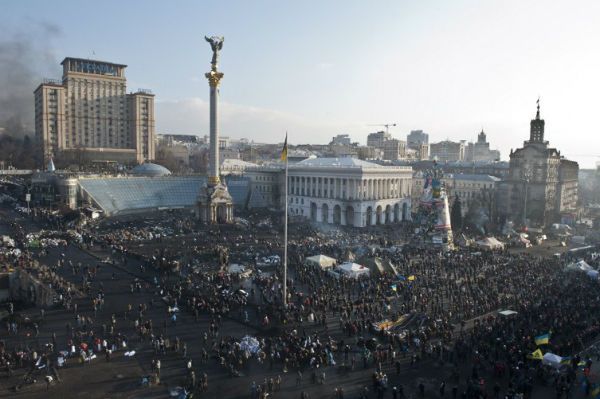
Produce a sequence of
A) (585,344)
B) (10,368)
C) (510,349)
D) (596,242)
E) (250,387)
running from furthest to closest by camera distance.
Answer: (596,242)
(585,344)
(510,349)
(10,368)
(250,387)

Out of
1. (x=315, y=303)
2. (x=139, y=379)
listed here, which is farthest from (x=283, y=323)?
(x=139, y=379)

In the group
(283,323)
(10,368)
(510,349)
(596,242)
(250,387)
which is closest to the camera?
(250,387)

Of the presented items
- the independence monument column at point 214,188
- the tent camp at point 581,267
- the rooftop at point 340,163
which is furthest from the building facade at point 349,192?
the tent camp at point 581,267

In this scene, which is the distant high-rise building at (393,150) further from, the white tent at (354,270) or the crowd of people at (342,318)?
the white tent at (354,270)

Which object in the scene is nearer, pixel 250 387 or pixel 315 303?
pixel 250 387

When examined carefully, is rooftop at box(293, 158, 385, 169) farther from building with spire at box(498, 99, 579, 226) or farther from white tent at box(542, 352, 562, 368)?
white tent at box(542, 352, 562, 368)

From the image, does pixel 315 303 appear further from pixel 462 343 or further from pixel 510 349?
pixel 510 349
